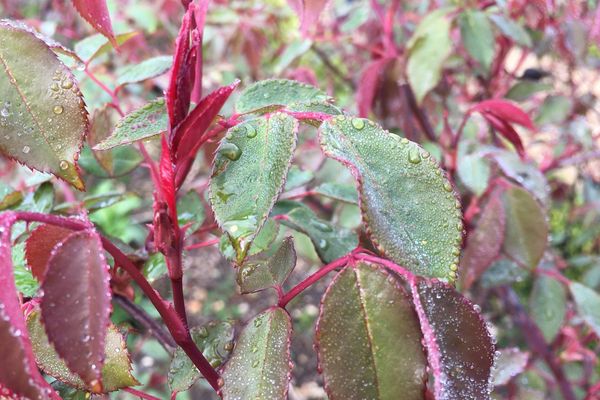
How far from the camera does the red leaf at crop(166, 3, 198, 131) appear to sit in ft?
1.31

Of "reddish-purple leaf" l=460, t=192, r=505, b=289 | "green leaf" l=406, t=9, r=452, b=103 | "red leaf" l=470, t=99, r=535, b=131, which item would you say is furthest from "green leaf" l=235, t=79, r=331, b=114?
"green leaf" l=406, t=9, r=452, b=103

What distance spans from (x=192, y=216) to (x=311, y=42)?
64 centimetres

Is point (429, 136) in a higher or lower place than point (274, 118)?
lower

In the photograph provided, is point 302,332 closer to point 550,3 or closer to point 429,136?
point 429,136

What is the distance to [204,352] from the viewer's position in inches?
21.6

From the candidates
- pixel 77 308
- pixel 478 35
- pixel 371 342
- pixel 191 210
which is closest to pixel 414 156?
pixel 371 342

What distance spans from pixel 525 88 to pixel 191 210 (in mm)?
885

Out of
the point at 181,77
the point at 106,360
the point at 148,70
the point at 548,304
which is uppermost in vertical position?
the point at 181,77

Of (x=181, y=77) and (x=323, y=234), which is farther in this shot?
(x=323, y=234)

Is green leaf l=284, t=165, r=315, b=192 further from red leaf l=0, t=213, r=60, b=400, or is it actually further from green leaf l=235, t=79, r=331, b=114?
red leaf l=0, t=213, r=60, b=400

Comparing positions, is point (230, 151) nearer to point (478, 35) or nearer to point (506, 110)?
point (506, 110)

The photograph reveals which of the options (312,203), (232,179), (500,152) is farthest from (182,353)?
(312,203)

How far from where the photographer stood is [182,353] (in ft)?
1.76

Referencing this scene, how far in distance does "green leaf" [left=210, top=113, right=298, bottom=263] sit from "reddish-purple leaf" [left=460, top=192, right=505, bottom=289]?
53 cm
